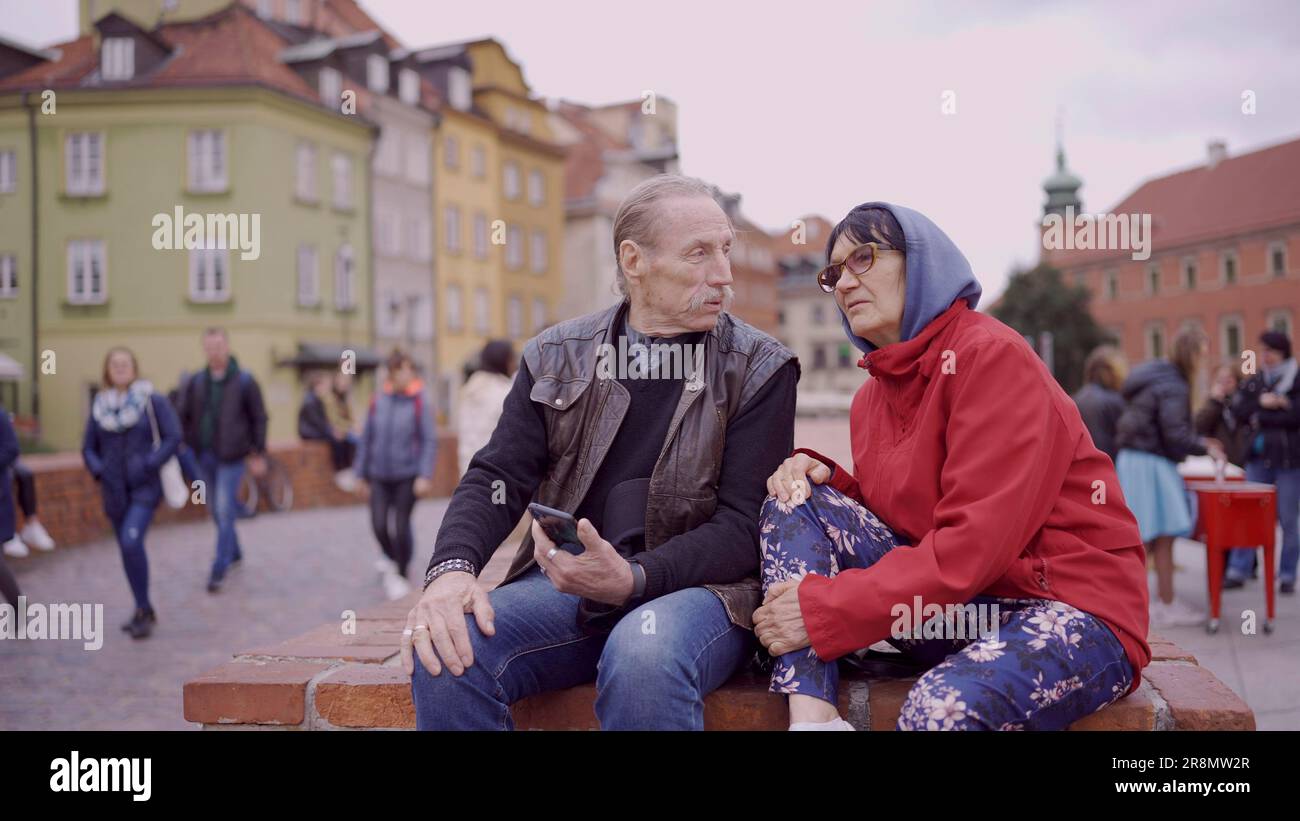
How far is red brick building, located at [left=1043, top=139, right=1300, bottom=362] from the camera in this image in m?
57.7

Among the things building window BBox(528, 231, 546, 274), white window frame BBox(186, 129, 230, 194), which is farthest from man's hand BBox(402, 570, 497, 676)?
building window BBox(528, 231, 546, 274)

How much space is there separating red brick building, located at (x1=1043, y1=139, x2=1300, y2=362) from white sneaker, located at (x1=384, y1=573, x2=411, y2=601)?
50.8 m

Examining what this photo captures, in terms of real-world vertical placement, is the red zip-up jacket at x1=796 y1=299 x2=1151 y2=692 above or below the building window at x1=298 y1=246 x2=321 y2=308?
below

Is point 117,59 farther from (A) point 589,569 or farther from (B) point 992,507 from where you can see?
(B) point 992,507

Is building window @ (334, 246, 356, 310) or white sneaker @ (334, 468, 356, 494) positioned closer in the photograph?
white sneaker @ (334, 468, 356, 494)

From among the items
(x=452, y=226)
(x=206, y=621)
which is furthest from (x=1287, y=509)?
(x=452, y=226)

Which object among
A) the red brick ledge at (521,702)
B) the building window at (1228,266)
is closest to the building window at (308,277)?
the red brick ledge at (521,702)

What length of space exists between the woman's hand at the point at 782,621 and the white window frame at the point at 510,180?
154 ft

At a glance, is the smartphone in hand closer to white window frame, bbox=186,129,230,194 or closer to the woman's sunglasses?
the woman's sunglasses

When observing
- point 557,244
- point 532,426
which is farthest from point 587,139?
point 532,426

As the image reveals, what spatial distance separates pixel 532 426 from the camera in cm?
315

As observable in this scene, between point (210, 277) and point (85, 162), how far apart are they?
4730 mm

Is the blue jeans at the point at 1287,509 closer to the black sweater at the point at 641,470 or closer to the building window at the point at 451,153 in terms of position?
the black sweater at the point at 641,470
